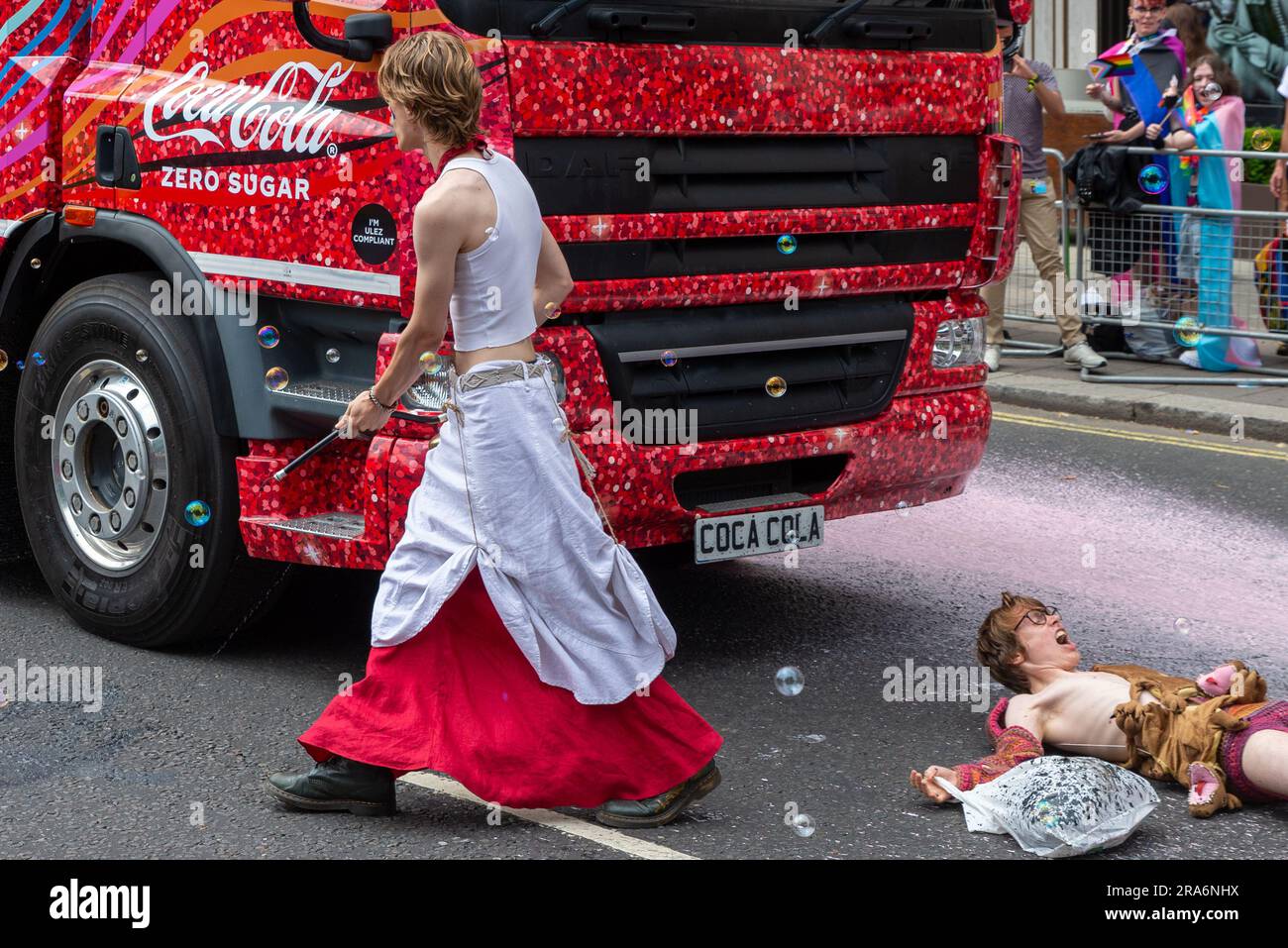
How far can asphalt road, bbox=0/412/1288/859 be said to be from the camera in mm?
4543

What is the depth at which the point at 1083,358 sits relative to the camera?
11.5m

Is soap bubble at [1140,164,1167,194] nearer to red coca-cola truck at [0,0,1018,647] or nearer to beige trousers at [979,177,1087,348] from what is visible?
beige trousers at [979,177,1087,348]

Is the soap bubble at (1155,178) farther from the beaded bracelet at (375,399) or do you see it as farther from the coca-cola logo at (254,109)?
the beaded bracelet at (375,399)

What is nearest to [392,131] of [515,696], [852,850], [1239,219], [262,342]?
[262,342]

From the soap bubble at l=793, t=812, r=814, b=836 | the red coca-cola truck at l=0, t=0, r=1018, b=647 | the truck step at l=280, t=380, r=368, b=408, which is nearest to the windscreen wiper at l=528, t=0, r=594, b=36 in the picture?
the red coca-cola truck at l=0, t=0, r=1018, b=647

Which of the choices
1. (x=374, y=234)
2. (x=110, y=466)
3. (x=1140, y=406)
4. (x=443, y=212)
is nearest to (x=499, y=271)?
(x=443, y=212)

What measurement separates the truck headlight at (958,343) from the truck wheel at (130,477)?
2225 millimetres

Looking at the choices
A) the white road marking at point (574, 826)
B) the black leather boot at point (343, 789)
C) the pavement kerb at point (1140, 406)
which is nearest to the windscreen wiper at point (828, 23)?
the white road marking at point (574, 826)

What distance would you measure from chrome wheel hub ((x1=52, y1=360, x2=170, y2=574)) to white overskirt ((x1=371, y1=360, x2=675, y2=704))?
5.01ft

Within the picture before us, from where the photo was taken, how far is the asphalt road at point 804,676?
454 centimetres

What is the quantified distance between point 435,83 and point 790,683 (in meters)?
2.24

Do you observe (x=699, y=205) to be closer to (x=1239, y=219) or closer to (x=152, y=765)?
(x=152, y=765)

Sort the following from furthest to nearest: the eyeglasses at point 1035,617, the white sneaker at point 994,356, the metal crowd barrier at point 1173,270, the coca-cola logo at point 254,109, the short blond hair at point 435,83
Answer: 1. the white sneaker at point 994,356
2. the metal crowd barrier at point 1173,270
3. the coca-cola logo at point 254,109
4. the eyeglasses at point 1035,617
5. the short blond hair at point 435,83

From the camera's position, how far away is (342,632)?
629 centimetres
